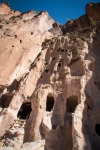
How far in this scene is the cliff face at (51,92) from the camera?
328 inches

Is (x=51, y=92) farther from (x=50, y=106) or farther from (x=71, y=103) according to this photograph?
(x=50, y=106)

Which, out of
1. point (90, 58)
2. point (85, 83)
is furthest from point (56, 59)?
point (85, 83)

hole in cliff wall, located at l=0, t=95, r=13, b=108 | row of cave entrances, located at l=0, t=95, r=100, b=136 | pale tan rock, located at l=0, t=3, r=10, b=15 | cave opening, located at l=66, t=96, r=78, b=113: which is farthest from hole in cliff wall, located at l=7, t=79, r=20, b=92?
pale tan rock, located at l=0, t=3, r=10, b=15

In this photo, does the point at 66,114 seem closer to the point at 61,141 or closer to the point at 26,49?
the point at 61,141

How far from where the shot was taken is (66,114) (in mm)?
10305

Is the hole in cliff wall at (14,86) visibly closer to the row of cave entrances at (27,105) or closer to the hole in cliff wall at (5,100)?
the hole in cliff wall at (5,100)

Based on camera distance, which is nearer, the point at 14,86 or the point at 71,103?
the point at 71,103

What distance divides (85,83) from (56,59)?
558 centimetres

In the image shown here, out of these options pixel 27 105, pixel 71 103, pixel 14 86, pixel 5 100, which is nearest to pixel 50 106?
pixel 27 105

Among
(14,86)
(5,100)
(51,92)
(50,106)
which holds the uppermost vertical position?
(14,86)

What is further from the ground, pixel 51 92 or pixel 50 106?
pixel 51 92

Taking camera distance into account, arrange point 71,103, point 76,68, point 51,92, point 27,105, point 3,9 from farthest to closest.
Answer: point 3,9, point 27,105, point 76,68, point 71,103, point 51,92

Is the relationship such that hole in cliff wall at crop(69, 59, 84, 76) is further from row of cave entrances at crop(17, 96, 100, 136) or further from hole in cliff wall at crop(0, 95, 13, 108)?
hole in cliff wall at crop(0, 95, 13, 108)

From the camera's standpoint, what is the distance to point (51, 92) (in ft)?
39.5
